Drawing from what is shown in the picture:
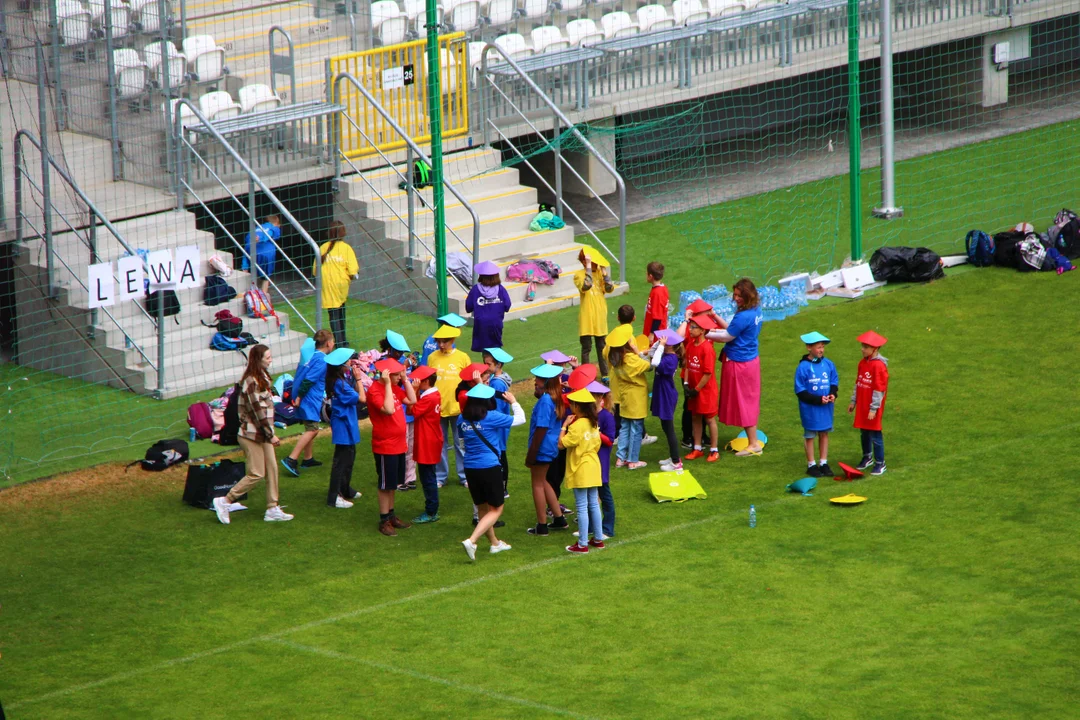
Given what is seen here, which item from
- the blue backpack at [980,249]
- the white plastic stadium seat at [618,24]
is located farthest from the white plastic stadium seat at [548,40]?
the blue backpack at [980,249]

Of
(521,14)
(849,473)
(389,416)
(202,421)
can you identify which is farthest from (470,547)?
(521,14)

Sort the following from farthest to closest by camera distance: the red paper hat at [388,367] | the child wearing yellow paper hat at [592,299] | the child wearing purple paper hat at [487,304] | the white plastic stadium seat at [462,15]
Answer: the white plastic stadium seat at [462,15] → the child wearing yellow paper hat at [592,299] → the child wearing purple paper hat at [487,304] → the red paper hat at [388,367]

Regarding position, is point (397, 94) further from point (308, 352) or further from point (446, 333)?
point (446, 333)

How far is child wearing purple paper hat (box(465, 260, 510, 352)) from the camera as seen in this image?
1475 cm

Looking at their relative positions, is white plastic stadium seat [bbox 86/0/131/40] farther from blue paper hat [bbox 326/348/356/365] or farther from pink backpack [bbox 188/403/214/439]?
blue paper hat [bbox 326/348/356/365]

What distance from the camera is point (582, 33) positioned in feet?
71.7

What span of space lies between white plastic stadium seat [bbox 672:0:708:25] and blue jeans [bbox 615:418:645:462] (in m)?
11.3

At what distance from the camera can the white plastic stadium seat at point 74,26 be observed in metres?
17.2

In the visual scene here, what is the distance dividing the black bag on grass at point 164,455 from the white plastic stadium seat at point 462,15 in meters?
9.70

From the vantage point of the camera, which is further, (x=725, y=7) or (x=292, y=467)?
(x=725, y=7)

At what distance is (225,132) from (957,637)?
10.9 m

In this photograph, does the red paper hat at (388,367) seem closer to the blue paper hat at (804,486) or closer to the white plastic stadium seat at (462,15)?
the blue paper hat at (804,486)

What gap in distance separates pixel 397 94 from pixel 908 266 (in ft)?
22.5

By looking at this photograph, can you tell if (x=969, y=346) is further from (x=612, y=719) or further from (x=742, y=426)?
(x=612, y=719)
